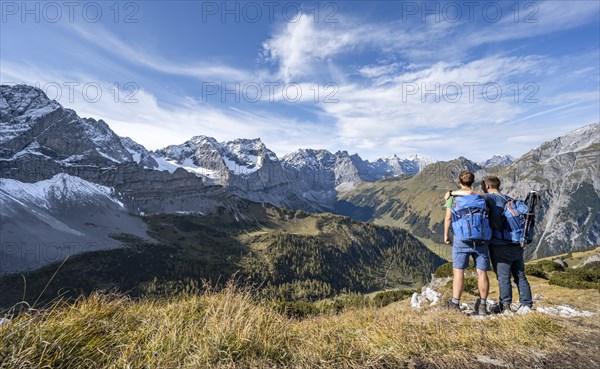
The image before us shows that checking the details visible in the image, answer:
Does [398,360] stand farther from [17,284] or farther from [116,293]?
[17,284]

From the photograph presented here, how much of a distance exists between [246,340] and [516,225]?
9066 millimetres

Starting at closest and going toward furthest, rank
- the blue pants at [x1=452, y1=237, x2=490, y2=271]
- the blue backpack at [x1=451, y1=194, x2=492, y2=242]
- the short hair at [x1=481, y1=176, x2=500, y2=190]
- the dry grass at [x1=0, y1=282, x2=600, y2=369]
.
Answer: the dry grass at [x1=0, y1=282, x2=600, y2=369], the blue backpack at [x1=451, y1=194, x2=492, y2=242], the blue pants at [x1=452, y1=237, x2=490, y2=271], the short hair at [x1=481, y1=176, x2=500, y2=190]

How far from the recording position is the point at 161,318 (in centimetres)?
586

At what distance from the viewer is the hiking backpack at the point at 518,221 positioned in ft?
32.4

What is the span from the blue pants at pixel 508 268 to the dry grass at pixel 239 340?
10.3 ft

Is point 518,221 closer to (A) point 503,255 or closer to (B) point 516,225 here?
(B) point 516,225

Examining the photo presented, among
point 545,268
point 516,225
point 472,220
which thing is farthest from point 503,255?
point 545,268

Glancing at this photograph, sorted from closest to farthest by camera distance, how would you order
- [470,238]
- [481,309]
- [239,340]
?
[239,340]
[470,238]
[481,309]

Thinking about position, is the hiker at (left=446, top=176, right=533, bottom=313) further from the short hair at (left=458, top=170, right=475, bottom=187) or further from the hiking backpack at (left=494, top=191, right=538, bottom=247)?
the short hair at (left=458, top=170, right=475, bottom=187)

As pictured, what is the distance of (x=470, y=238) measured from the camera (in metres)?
9.34

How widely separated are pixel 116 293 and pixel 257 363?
401 centimetres

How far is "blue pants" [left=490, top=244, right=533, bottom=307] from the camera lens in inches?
402

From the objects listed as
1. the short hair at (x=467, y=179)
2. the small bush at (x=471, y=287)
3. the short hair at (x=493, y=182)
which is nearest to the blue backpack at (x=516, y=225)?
the short hair at (x=493, y=182)

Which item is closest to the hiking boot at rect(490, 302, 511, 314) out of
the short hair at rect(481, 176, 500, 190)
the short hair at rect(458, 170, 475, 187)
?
the short hair at rect(481, 176, 500, 190)
